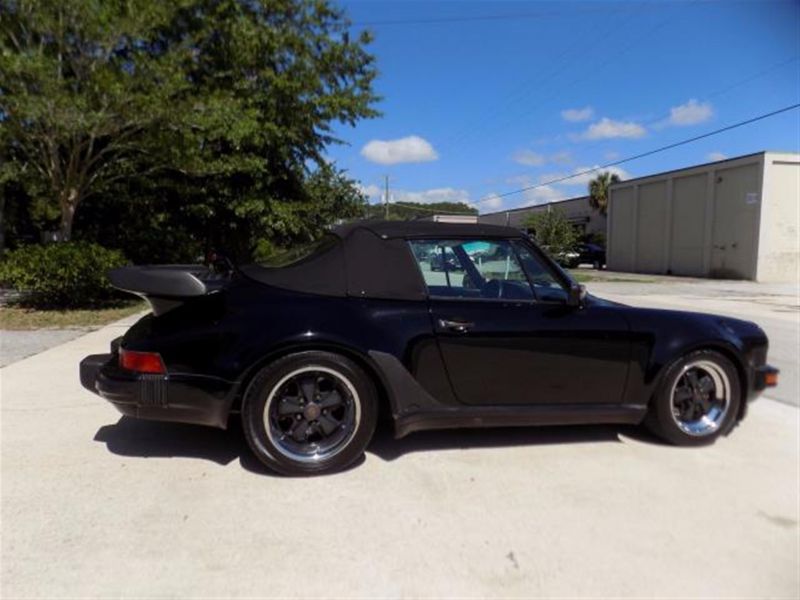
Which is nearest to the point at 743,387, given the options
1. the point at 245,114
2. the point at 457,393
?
the point at 457,393

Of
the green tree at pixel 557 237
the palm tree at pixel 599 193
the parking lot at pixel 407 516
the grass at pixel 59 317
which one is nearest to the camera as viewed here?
the parking lot at pixel 407 516

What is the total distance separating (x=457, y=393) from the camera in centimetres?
371

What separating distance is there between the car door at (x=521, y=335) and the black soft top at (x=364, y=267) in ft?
0.29

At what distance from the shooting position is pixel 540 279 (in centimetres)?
395

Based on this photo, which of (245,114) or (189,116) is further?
(245,114)

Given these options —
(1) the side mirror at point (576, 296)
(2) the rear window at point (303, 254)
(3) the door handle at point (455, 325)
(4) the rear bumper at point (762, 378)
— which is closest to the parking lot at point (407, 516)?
(4) the rear bumper at point (762, 378)

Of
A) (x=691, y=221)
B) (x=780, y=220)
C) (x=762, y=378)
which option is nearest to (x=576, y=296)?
(x=762, y=378)

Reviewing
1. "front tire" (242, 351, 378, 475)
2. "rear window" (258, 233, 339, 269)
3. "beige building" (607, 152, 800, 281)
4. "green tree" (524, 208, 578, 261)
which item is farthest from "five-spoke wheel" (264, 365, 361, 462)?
"beige building" (607, 152, 800, 281)

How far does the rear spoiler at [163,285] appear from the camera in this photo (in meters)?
3.50

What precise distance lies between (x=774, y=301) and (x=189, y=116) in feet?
47.9

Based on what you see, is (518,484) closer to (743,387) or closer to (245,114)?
(743,387)

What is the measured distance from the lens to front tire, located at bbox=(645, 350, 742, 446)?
4.04m

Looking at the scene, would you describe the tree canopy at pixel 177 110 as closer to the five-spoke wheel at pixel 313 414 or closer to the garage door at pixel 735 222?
the five-spoke wheel at pixel 313 414

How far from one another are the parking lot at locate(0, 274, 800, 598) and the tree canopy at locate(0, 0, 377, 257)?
7.27 meters
